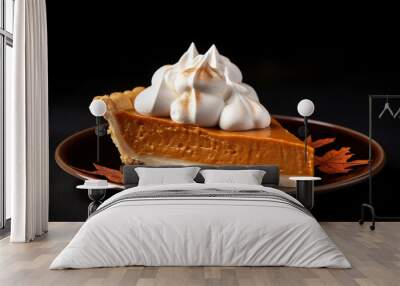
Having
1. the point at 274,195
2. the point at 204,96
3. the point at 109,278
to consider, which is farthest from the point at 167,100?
the point at 109,278

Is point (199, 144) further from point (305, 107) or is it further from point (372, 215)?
point (372, 215)

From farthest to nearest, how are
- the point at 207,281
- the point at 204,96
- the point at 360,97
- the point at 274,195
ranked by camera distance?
the point at 360,97
the point at 204,96
the point at 274,195
the point at 207,281

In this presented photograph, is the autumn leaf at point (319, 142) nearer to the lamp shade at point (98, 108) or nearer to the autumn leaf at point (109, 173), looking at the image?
the autumn leaf at point (109, 173)

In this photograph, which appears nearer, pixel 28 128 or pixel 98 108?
pixel 28 128

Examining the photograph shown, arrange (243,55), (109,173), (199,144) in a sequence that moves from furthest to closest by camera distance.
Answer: (243,55) < (109,173) < (199,144)

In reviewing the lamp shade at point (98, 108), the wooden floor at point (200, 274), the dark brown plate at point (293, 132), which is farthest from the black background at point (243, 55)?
the wooden floor at point (200, 274)

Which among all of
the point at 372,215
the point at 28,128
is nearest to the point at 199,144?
the point at 28,128

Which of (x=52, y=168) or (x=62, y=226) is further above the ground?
(x=52, y=168)

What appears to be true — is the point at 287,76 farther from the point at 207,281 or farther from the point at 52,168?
the point at 207,281
